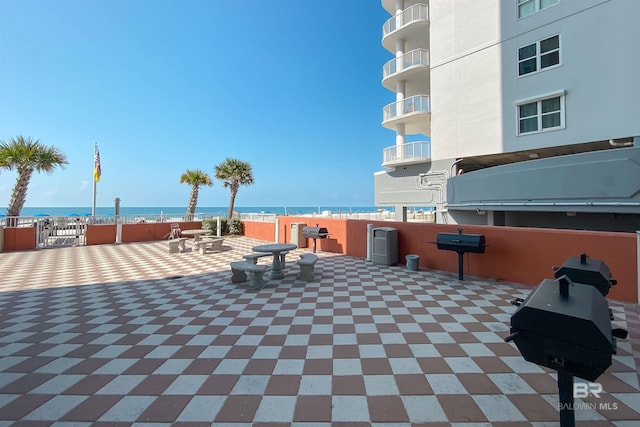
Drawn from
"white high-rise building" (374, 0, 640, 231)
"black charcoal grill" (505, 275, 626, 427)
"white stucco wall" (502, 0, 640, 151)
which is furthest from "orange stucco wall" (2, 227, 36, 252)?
"white stucco wall" (502, 0, 640, 151)

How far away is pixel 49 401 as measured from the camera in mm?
2375

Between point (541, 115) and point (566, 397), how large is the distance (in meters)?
12.2

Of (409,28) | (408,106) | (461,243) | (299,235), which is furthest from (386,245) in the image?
(409,28)

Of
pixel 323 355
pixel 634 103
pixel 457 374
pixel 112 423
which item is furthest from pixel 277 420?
pixel 634 103

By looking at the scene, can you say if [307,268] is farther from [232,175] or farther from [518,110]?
[232,175]

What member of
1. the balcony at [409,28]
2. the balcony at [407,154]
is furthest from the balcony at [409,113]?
the balcony at [409,28]

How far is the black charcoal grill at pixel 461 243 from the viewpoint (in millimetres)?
5777

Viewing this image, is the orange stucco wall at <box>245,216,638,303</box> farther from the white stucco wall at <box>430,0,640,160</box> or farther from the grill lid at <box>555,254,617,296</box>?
the white stucco wall at <box>430,0,640,160</box>

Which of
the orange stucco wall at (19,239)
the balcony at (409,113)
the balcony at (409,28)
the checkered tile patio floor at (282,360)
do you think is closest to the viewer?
the checkered tile patio floor at (282,360)

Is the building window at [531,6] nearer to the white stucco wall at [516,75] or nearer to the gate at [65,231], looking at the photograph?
the white stucco wall at [516,75]

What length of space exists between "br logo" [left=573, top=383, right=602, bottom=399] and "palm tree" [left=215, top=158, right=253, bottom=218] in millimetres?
18697

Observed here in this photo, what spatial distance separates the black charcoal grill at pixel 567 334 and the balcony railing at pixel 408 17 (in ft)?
54.2

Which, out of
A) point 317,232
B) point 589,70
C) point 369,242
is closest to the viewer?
point 369,242

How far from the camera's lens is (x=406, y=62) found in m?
15.0
